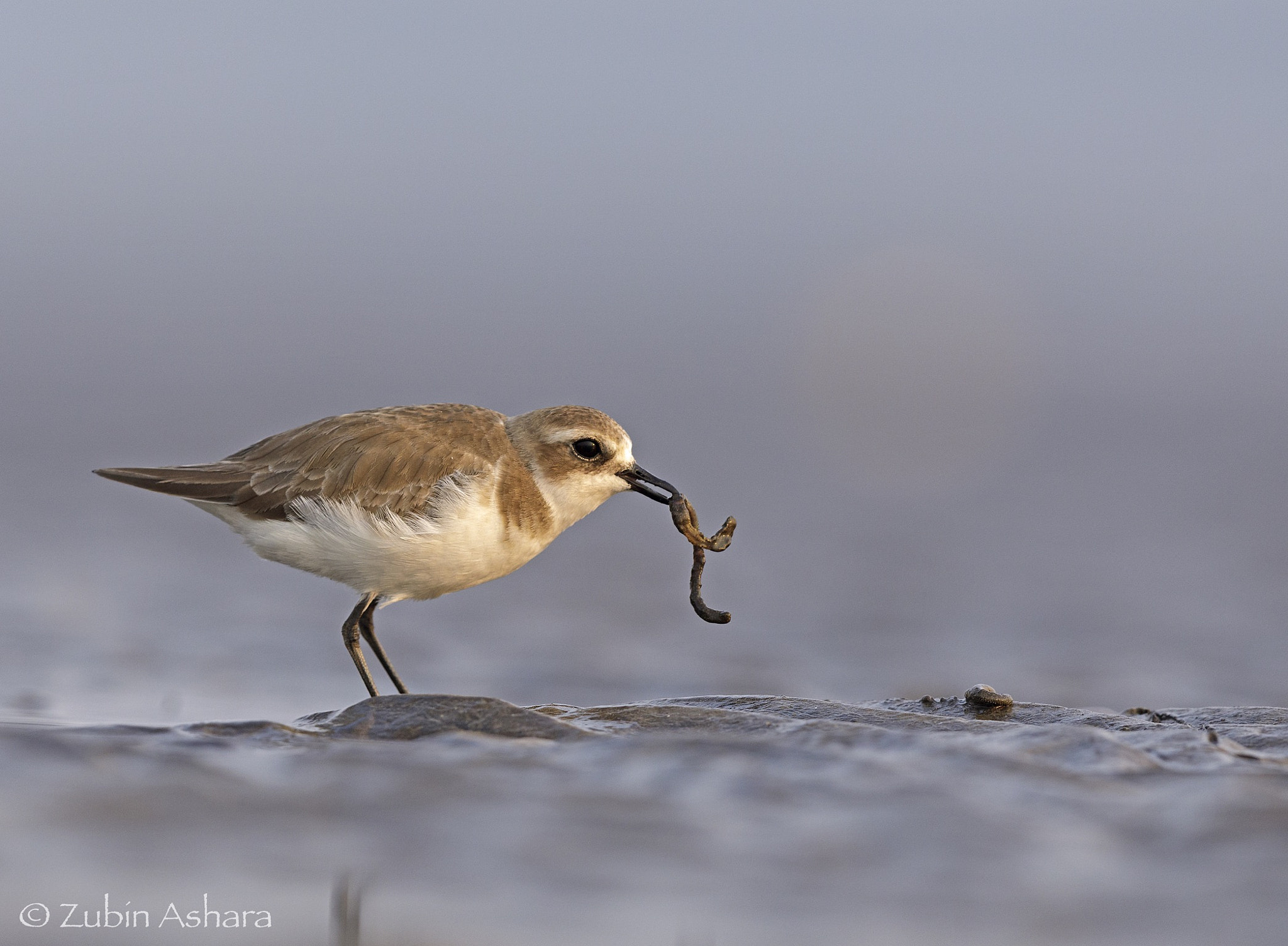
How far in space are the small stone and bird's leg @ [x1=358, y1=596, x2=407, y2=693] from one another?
3108 millimetres

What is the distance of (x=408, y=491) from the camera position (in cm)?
689

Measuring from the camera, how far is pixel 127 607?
965 cm

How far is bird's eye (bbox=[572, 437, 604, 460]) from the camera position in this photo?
7.15m

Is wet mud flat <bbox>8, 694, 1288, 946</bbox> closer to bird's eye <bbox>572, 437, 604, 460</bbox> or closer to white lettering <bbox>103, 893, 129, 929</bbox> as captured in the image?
white lettering <bbox>103, 893, 129, 929</bbox>

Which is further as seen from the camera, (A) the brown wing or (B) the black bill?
(B) the black bill

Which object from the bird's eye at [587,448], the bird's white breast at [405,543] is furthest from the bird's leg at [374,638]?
the bird's eye at [587,448]

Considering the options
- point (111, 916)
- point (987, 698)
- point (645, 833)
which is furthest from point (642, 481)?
point (111, 916)

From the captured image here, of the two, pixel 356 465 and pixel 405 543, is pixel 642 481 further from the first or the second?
pixel 356 465

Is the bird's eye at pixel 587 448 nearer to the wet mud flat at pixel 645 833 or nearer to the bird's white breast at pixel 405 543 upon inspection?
the bird's white breast at pixel 405 543

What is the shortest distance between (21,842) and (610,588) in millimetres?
7698

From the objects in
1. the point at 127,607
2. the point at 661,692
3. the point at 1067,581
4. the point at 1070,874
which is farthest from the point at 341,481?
the point at 1067,581

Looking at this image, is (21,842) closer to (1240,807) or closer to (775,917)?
(775,917)

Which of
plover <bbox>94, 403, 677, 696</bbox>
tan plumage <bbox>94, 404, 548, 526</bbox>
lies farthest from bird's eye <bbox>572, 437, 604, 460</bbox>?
tan plumage <bbox>94, 404, 548, 526</bbox>

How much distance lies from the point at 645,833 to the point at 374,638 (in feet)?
11.7
